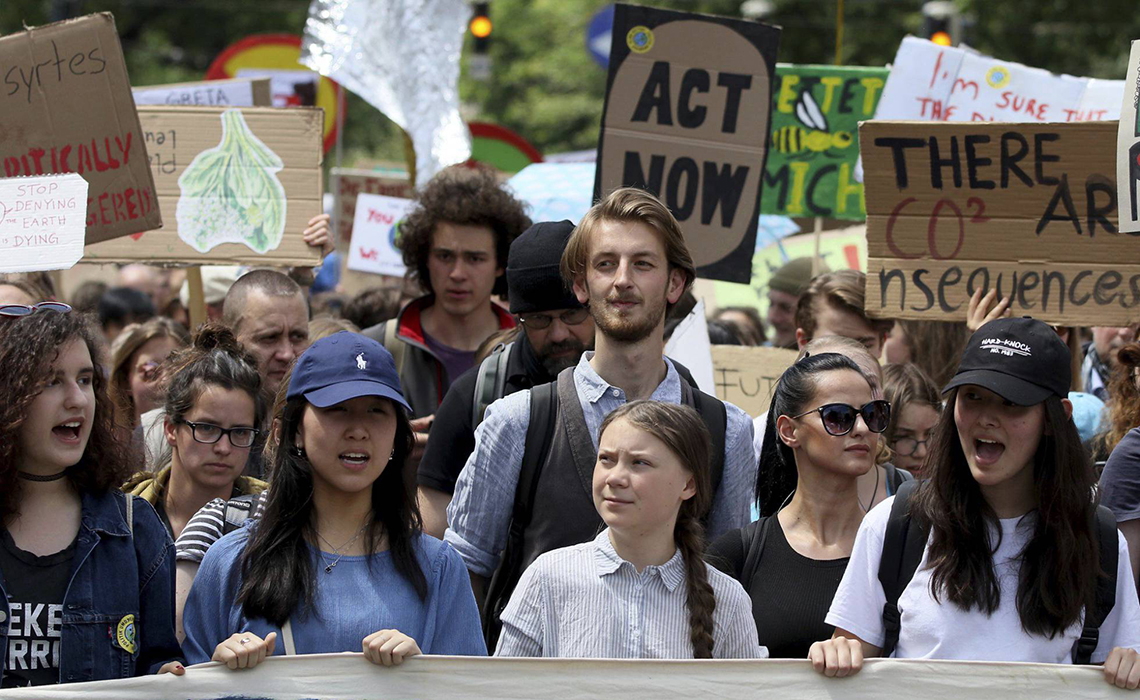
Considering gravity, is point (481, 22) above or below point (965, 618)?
above

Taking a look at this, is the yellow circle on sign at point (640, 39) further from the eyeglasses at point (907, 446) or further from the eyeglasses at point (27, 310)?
the eyeglasses at point (27, 310)

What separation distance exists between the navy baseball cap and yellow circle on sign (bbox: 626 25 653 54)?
2783 millimetres

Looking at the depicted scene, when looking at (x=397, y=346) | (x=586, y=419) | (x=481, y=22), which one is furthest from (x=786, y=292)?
(x=481, y=22)

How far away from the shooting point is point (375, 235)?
29.7 ft

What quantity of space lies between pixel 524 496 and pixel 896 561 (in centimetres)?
95

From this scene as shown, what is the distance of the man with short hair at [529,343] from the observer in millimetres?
4074

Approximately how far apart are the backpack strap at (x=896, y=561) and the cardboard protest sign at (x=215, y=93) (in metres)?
5.36

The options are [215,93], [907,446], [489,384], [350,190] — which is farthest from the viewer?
[350,190]

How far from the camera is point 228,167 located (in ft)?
20.2

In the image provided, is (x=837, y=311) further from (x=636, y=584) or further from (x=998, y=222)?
(x=636, y=584)

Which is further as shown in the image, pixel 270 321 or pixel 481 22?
pixel 481 22

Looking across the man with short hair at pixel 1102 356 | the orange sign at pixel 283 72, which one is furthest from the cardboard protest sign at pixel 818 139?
the orange sign at pixel 283 72

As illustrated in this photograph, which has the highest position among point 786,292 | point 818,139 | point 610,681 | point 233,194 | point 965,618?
point 818,139

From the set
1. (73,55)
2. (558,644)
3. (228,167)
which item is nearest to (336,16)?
(228,167)
